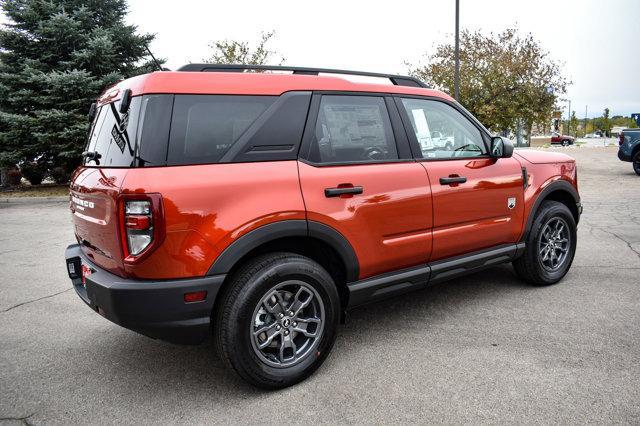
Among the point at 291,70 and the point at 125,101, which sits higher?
the point at 291,70

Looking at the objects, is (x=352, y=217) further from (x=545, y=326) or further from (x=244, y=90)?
(x=545, y=326)

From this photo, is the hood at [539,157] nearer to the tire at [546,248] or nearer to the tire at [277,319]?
the tire at [546,248]

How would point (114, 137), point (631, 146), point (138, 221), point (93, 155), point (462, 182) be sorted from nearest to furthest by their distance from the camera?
1. point (138, 221)
2. point (114, 137)
3. point (93, 155)
4. point (462, 182)
5. point (631, 146)

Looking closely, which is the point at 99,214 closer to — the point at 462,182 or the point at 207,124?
the point at 207,124

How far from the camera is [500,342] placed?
3.23 m

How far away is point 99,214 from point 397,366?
6.63 feet

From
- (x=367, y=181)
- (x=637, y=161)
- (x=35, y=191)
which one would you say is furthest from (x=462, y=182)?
(x=35, y=191)

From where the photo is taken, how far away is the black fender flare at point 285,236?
2509mm

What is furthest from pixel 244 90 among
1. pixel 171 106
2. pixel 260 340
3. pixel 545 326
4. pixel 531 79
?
pixel 531 79

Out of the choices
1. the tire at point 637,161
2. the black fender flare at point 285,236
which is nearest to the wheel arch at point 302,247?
the black fender flare at point 285,236

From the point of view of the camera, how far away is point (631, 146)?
14172mm

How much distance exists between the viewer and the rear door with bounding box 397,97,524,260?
343 cm

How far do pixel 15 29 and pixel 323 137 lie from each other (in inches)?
609

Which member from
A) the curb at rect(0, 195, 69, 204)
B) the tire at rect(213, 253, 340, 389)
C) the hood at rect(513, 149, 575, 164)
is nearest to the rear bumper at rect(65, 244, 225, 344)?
the tire at rect(213, 253, 340, 389)
